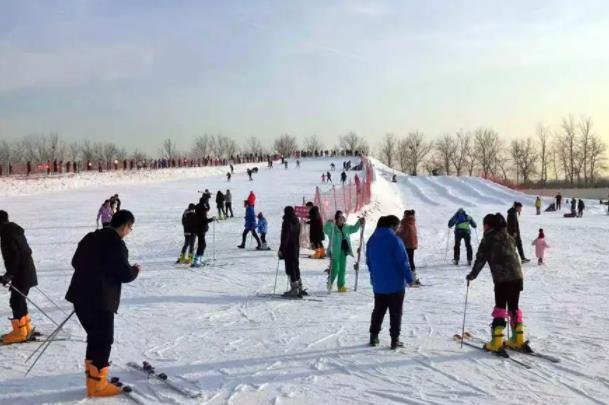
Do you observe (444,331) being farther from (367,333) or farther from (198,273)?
(198,273)

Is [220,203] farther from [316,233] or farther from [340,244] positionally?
[340,244]

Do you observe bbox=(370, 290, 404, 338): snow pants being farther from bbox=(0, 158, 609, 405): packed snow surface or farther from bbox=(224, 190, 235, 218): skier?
bbox=(224, 190, 235, 218): skier

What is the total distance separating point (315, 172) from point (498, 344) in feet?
172

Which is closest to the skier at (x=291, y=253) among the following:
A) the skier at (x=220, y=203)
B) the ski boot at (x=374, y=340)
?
the ski boot at (x=374, y=340)

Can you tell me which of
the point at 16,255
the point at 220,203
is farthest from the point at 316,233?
the point at 220,203

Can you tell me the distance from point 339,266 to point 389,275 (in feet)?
13.8

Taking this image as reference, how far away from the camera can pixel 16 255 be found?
7.31m

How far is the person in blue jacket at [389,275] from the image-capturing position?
7086 mm

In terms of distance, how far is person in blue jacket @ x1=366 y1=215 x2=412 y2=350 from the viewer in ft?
23.2

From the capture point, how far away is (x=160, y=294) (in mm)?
11258

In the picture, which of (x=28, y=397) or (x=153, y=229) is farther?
(x=153, y=229)

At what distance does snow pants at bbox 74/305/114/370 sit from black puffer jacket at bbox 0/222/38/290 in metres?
2.23

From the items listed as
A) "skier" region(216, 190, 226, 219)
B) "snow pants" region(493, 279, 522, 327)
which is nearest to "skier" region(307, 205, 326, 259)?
"snow pants" region(493, 279, 522, 327)

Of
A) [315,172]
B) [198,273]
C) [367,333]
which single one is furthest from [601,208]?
[367,333]
